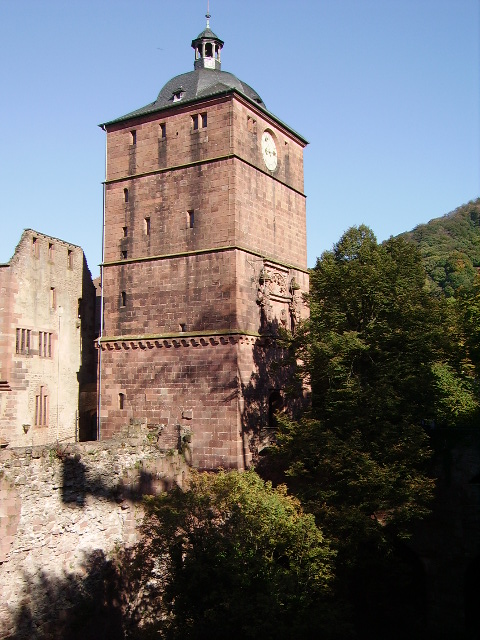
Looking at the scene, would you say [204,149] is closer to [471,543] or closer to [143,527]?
[143,527]

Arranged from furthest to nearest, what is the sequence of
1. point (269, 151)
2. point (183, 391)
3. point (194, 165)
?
1. point (269, 151)
2. point (194, 165)
3. point (183, 391)

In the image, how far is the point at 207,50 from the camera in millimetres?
31359

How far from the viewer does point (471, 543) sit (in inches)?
987

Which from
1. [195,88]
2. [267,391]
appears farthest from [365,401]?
[195,88]

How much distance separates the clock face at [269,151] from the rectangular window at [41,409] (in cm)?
1490

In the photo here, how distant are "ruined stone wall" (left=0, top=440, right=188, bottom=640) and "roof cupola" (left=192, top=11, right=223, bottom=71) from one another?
18440 millimetres

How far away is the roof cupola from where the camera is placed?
31.2 metres

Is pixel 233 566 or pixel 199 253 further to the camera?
pixel 199 253

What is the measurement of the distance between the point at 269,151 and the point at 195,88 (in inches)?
168

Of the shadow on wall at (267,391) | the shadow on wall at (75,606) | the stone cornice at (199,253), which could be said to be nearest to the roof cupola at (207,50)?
the stone cornice at (199,253)

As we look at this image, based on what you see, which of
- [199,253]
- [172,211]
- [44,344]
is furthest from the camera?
[44,344]

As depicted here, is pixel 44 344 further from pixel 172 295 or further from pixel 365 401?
pixel 365 401

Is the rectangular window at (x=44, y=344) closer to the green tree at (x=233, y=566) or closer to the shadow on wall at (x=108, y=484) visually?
the shadow on wall at (x=108, y=484)

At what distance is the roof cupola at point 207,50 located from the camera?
31212 millimetres
